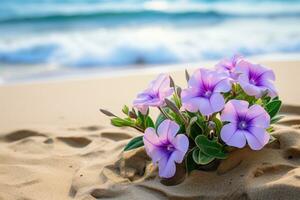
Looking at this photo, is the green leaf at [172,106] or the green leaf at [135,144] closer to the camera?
the green leaf at [172,106]

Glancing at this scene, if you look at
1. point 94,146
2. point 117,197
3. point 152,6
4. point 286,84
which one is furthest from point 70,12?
point 117,197

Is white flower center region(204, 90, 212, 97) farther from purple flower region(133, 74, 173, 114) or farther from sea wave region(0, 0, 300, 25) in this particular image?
sea wave region(0, 0, 300, 25)

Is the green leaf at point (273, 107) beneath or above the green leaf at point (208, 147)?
above

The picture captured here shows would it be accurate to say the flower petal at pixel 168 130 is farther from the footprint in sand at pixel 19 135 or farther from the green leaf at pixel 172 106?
the footprint in sand at pixel 19 135

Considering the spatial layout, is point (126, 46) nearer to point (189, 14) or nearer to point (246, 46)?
point (246, 46)

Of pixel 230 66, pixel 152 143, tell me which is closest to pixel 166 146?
pixel 152 143

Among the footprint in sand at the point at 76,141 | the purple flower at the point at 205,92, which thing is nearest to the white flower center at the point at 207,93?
the purple flower at the point at 205,92
